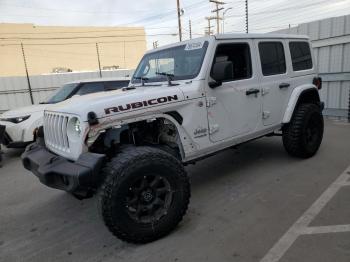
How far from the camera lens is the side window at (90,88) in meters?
7.50

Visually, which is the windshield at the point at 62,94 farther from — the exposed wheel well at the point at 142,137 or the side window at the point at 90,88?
the exposed wheel well at the point at 142,137

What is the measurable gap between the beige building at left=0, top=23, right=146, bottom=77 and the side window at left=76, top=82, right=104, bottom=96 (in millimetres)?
25509

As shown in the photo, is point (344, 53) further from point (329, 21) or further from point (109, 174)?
point (109, 174)

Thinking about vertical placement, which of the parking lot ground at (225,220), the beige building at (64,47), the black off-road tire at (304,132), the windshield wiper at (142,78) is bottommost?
the parking lot ground at (225,220)

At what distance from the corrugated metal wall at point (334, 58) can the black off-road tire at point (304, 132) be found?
3.31 meters

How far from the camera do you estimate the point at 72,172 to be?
2711 millimetres

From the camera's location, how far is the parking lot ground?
9.20 feet

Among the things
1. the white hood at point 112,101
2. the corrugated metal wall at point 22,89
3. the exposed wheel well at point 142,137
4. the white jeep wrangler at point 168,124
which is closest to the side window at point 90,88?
the white jeep wrangler at point 168,124

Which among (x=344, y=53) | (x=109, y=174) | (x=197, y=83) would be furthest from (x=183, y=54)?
(x=344, y=53)

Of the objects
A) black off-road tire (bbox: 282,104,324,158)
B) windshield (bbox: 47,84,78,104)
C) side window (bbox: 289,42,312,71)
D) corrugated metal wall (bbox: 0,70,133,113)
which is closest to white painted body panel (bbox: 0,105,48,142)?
windshield (bbox: 47,84,78,104)

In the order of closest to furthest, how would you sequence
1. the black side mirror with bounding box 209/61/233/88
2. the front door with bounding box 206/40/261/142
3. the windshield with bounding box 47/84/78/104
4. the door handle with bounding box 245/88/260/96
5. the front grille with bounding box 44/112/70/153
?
1. the front grille with bounding box 44/112/70/153
2. the black side mirror with bounding box 209/61/233/88
3. the front door with bounding box 206/40/261/142
4. the door handle with bounding box 245/88/260/96
5. the windshield with bounding box 47/84/78/104

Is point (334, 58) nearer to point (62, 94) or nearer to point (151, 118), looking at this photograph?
point (151, 118)

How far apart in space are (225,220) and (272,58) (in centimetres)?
260

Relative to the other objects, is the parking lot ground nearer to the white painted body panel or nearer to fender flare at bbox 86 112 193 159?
fender flare at bbox 86 112 193 159
